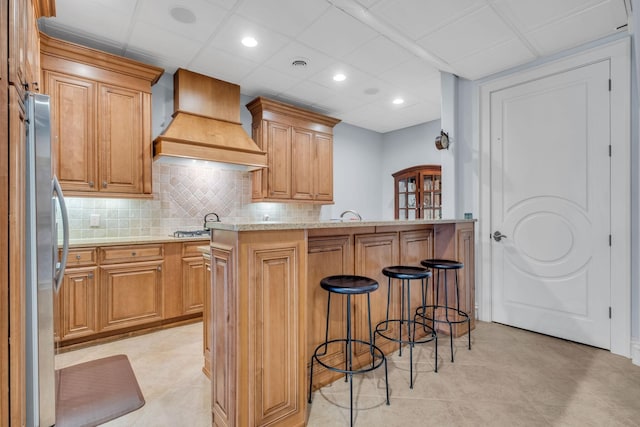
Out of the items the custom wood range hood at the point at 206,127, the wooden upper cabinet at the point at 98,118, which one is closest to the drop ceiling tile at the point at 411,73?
the custom wood range hood at the point at 206,127

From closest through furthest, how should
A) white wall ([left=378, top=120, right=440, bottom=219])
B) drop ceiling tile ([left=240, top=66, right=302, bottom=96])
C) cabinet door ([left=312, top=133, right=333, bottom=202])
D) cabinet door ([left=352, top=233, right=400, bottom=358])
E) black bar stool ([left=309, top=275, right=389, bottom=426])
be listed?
1. black bar stool ([left=309, top=275, right=389, bottom=426])
2. cabinet door ([left=352, top=233, right=400, bottom=358])
3. drop ceiling tile ([left=240, top=66, right=302, bottom=96])
4. cabinet door ([left=312, top=133, right=333, bottom=202])
5. white wall ([left=378, top=120, right=440, bottom=219])

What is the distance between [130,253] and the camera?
290 centimetres

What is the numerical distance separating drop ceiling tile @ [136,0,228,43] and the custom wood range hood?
0.78m

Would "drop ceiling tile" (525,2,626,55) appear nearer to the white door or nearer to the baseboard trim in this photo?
the white door

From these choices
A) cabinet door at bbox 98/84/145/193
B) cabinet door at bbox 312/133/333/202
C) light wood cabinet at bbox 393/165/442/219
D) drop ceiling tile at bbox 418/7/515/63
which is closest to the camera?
drop ceiling tile at bbox 418/7/515/63

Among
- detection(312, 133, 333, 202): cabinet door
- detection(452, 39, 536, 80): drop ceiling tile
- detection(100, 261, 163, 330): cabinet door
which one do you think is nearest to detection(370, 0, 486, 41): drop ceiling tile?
detection(452, 39, 536, 80): drop ceiling tile

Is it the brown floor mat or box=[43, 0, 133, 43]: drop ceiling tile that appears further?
box=[43, 0, 133, 43]: drop ceiling tile

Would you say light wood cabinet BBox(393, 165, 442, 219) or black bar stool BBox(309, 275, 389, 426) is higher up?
light wood cabinet BBox(393, 165, 442, 219)

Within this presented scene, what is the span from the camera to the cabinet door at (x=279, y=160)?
13.7ft

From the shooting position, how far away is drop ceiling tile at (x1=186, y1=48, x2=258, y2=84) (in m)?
3.15

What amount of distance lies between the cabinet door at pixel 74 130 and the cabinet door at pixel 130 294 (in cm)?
81

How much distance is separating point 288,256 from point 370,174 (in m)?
4.58

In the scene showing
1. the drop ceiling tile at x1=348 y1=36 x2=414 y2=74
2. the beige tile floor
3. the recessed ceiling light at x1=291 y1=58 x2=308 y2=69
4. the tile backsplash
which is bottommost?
the beige tile floor

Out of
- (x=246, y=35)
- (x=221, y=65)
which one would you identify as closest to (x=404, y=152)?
(x=221, y=65)
